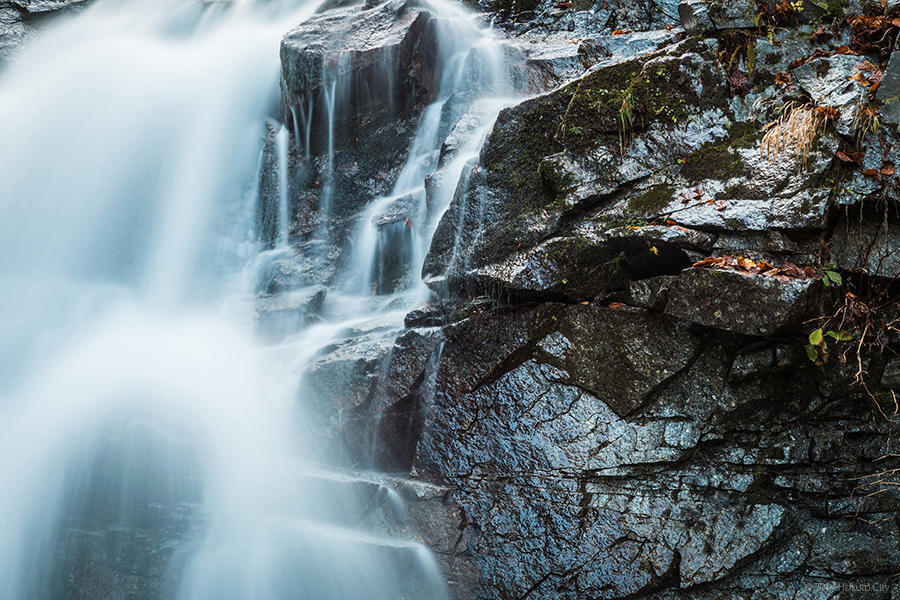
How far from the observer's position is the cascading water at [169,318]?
16.8ft

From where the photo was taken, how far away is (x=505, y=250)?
498 cm

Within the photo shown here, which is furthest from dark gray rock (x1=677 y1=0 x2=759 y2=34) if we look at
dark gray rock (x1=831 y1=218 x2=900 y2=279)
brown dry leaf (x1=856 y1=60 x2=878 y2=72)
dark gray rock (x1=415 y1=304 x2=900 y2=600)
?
dark gray rock (x1=415 y1=304 x2=900 y2=600)

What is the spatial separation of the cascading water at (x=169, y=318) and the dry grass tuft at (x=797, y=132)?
3141mm

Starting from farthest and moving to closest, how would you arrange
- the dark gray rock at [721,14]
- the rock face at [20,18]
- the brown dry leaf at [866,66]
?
the rock face at [20,18] < the dark gray rock at [721,14] < the brown dry leaf at [866,66]

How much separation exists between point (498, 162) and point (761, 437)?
3.00 m

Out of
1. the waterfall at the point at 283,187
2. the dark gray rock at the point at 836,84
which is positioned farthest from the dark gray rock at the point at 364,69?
the dark gray rock at the point at 836,84

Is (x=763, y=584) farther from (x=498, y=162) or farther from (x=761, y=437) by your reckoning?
(x=498, y=162)

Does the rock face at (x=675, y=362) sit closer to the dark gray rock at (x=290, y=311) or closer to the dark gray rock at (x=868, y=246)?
the dark gray rock at (x=868, y=246)

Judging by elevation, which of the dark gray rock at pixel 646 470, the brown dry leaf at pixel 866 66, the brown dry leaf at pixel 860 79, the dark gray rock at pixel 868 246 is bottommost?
the dark gray rock at pixel 646 470

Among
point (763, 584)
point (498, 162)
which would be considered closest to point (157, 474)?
point (498, 162)

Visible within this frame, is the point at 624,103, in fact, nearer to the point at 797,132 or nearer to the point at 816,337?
the point at 797,132

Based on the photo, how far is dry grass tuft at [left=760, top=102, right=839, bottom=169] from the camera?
4328 mm

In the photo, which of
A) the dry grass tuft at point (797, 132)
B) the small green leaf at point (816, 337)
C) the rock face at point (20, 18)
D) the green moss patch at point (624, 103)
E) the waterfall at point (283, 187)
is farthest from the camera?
the rock face at point (20, 18)

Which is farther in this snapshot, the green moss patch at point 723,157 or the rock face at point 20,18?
the rock face at point 20,18
